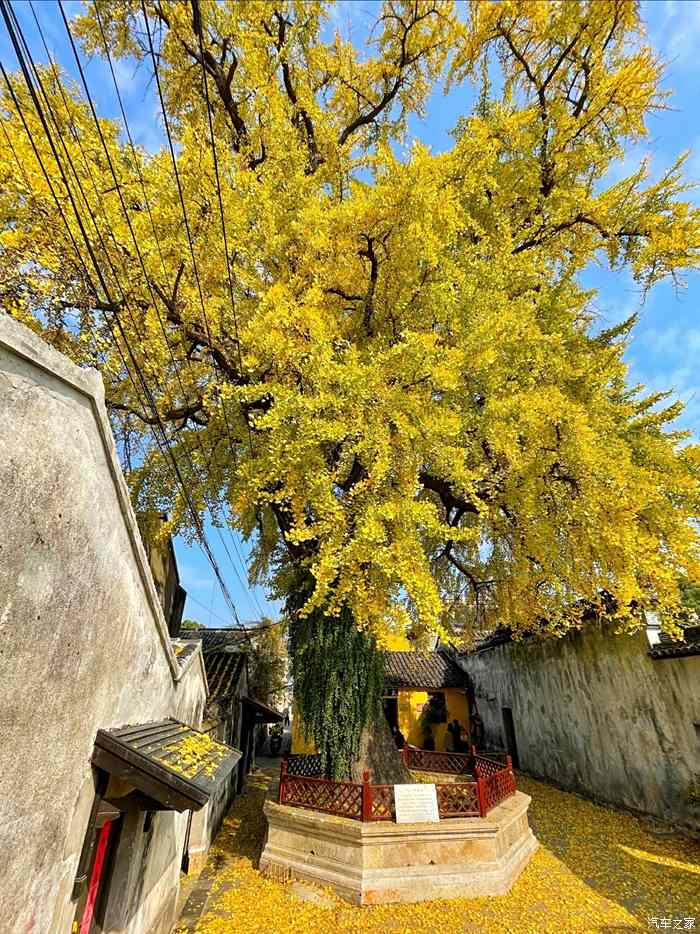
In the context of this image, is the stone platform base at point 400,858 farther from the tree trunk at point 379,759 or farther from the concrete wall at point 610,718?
the concrete wall at point 610,718

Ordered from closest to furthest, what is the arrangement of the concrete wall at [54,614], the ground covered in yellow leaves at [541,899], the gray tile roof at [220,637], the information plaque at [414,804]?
the concrete wall at [54,614] → the ground covered in yellow leaves at [541,899] → the information plaque at [414,804] → the gray tile roof at [220,637]

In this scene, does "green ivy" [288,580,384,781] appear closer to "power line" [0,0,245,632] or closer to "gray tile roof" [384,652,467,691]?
"power line" [0,0,245,632]

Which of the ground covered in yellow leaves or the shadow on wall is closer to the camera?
the ground covered in yellow leaves

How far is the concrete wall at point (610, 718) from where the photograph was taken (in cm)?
1030

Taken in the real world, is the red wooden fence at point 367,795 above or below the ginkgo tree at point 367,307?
below

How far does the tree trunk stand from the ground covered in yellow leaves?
1.97 m

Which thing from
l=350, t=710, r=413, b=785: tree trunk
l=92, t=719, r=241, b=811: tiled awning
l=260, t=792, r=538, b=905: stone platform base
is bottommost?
l=260, t=792, r=538, b=905: stone platform base

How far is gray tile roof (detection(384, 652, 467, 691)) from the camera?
2166 cm

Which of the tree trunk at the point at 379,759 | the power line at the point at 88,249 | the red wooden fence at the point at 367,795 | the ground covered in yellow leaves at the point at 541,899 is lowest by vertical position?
the ground covered in yellow leaves at the point at 541,899

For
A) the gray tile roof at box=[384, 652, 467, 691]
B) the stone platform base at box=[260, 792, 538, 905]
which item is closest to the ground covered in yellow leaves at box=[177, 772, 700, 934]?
the stone platform base at box=[260, 792, 538, 905]

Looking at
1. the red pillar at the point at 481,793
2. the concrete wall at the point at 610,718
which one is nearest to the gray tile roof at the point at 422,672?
the concrete wall at the point at 610,718

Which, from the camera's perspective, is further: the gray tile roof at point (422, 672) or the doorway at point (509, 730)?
the gray tile roof at point (422, 672)

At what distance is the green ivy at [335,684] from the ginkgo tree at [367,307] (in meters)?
0.06

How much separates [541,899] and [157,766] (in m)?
7.87
